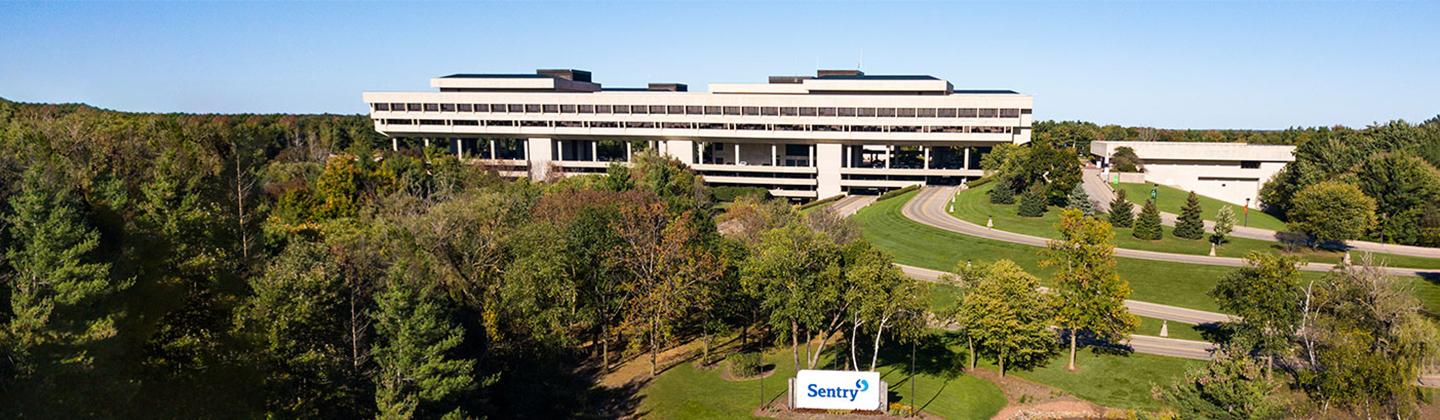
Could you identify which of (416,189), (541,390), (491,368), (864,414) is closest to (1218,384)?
(864,414)

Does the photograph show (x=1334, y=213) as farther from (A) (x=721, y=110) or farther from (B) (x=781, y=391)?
(A) (x=721, y=110)

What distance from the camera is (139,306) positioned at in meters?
28.4

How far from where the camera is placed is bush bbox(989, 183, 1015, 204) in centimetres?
8650

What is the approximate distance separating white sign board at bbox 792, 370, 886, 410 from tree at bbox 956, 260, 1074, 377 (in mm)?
7172

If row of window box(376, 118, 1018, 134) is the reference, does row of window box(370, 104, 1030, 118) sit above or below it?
above

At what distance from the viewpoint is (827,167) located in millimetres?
116688

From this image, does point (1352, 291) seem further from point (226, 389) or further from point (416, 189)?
point (416, 189)

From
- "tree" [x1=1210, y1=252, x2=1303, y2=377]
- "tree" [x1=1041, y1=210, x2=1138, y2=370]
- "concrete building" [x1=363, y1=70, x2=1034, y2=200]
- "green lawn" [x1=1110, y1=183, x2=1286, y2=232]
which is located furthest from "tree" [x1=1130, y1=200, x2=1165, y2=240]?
"concrete building" [x1=363, y1=70, x2=1034, y2=200]

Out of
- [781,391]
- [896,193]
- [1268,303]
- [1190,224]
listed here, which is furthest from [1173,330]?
[896,193]

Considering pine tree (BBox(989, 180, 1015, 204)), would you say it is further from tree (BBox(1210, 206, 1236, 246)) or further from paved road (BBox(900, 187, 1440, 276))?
tree (BBox(1210, 206, 1236, 246))

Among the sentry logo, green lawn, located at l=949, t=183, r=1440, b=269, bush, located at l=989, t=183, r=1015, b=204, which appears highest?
bush, located at l=989, t=183, r=1015, b=204

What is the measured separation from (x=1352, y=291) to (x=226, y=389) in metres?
52.1

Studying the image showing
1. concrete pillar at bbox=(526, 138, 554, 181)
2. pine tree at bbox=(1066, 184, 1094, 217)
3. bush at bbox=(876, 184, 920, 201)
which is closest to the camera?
pine tree at bbox=(1066, 184, 1094, 217)

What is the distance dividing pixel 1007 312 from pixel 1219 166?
260 feet
